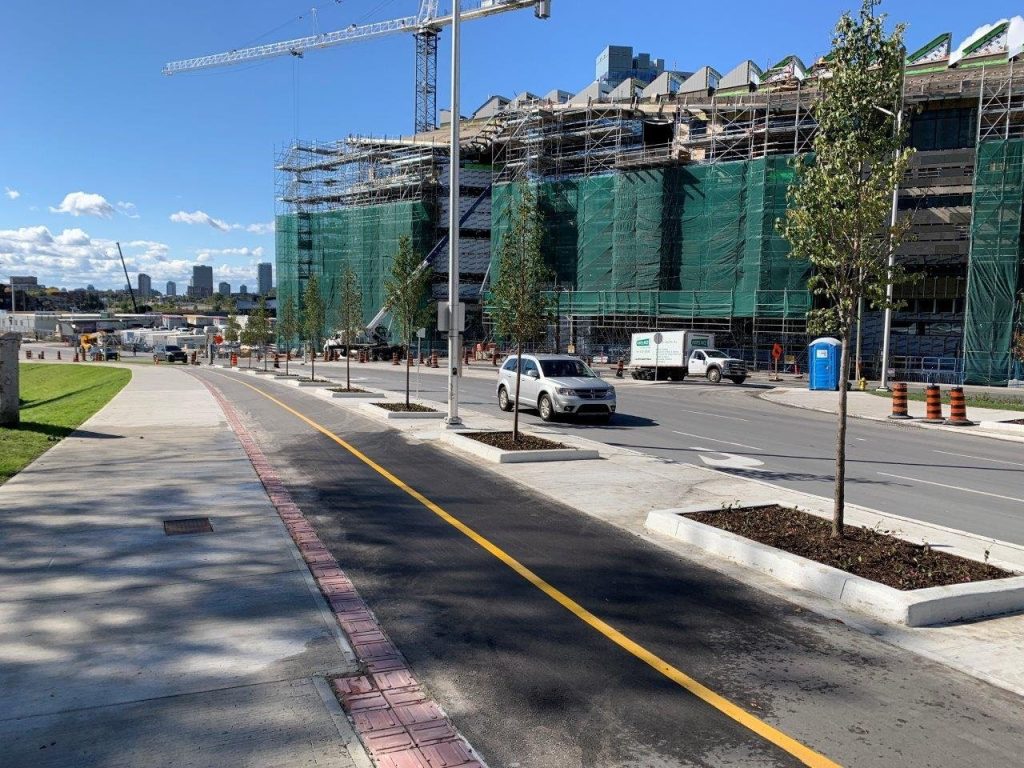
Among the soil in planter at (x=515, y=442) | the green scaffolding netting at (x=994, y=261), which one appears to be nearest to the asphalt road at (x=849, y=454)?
the soil in planter at (x=515, y=442)

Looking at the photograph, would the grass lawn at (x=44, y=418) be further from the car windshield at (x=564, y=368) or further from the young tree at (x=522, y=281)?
the car windshield at (x=564, y=368)

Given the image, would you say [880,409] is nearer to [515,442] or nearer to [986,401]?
[986,401]

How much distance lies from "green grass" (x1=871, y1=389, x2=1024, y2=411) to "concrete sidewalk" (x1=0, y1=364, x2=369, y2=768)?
79.2 ft

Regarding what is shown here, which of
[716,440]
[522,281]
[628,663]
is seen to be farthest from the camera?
[716,440]

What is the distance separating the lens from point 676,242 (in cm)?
4781

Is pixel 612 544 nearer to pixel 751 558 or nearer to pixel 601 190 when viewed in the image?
pixel 751 558

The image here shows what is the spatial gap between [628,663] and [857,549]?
3305mm

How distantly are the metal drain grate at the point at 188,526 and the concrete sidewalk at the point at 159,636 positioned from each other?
86 millimetres

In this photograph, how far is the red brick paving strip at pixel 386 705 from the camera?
3.96m

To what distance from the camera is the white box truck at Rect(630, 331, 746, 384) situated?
123 ft

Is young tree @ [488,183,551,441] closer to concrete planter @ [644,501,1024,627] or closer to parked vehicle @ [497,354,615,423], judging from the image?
parked vehicle @ [497,354,615,423]

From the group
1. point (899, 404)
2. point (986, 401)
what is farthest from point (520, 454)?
point (986, 401)

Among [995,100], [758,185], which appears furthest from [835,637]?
[995,100]

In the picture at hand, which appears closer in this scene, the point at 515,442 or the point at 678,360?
the point at 515,442
